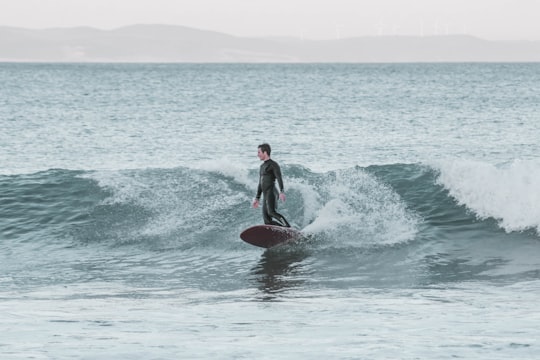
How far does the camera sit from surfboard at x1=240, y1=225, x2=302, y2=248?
64.0 feet

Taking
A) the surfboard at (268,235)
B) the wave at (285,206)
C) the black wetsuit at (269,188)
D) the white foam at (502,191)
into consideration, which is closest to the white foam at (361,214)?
the wave at (285,206)

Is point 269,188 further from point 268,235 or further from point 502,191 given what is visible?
point 502,191

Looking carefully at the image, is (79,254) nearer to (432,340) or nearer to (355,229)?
(355,229)

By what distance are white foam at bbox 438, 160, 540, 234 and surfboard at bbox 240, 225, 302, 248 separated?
5.49 m

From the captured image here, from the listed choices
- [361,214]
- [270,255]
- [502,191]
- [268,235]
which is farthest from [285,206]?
[502,191]

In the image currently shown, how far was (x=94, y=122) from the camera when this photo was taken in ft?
200

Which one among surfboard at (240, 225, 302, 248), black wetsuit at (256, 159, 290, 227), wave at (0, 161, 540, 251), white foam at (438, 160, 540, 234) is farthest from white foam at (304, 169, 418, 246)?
white foam at (438, 160, 540, 234)

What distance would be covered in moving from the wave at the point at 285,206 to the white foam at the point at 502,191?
35 millimetres

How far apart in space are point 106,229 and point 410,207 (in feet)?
26.4

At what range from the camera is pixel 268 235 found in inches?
771

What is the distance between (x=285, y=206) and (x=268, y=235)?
5072 millimetres

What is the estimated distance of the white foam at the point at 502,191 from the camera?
22.1m

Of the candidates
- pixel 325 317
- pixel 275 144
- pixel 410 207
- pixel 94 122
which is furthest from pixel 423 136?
pixel 325 317

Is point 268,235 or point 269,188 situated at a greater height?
point 269,188
